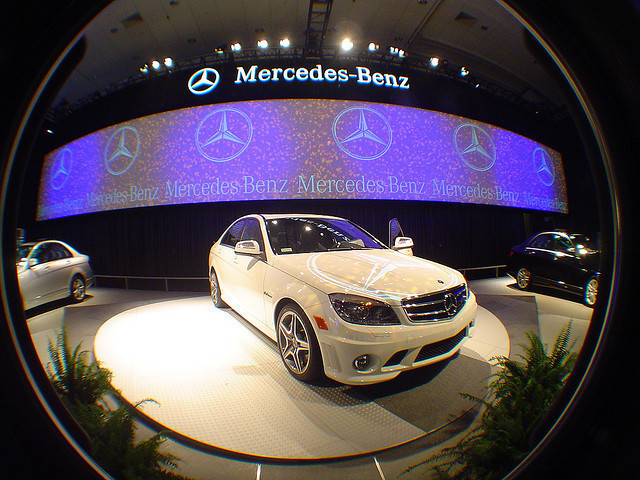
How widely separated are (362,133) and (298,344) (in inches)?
189

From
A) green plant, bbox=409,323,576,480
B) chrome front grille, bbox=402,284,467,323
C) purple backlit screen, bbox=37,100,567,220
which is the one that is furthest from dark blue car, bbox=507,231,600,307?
chrome front grille, bbox=402,284,467,323

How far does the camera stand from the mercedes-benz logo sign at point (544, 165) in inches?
282

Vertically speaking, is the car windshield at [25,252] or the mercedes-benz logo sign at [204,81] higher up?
the mercedes-benz logo sign at [204,81]

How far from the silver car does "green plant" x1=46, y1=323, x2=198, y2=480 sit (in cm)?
277

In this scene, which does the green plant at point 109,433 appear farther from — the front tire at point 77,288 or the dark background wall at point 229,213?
the dark background wall at point 229,213

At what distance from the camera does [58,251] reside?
14.0 feet

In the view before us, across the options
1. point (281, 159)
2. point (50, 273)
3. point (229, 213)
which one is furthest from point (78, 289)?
point (281, 159)

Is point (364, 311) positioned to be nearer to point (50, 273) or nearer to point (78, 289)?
point (50, 273)

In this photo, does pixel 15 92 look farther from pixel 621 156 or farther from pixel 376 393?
pixel 376 393

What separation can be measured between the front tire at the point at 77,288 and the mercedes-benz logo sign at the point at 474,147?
8327 millimetres

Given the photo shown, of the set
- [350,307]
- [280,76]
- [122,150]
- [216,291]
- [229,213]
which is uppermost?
[280,76]

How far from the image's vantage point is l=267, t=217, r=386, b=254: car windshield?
2646 millimetres

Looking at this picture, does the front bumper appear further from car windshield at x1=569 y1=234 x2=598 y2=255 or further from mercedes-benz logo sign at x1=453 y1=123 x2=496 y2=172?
mercedes-benz logo sign at x1=453 y1=123 x2=496 y2=172

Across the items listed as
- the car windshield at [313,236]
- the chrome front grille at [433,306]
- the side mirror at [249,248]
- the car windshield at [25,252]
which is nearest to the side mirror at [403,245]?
the car windshield at [313,236]
